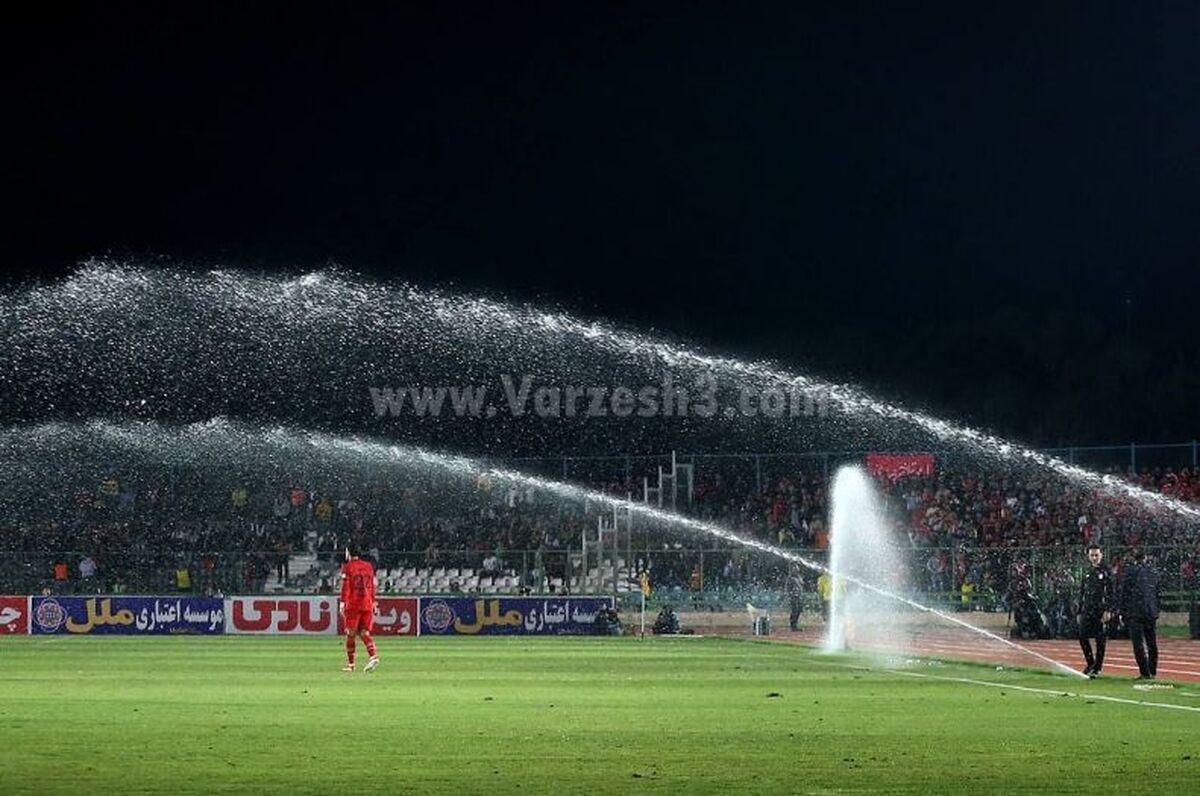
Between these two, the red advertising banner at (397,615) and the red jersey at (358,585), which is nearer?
the red jersey at (358,585)

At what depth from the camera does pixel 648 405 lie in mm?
85938

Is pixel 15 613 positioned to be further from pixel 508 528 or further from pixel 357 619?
pixel 357 619

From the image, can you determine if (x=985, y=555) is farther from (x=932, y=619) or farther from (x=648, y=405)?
(x=648, y=405)

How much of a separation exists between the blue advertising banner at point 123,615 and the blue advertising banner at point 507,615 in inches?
244

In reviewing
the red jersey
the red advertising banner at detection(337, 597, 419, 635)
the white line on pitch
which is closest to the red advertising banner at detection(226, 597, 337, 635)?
the red advertising banner at detection(337, 597, 419, 635)

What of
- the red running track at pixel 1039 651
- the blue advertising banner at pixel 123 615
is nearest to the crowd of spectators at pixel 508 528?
the blue advertising banner at pixel 123 615

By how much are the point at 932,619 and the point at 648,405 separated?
35.3m

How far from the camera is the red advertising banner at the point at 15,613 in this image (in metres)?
51.7

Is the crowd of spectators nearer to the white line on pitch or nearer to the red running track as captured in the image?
the red running track

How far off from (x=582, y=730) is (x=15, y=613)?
123 ft

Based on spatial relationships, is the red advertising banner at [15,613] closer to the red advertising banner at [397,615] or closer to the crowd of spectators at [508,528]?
the crowd of spectators at [508,528]

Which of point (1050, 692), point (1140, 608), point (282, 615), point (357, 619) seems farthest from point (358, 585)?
point (282, 615)

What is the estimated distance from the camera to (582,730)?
18.0 metres

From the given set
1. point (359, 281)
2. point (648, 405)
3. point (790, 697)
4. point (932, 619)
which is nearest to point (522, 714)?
point (790, 697)
